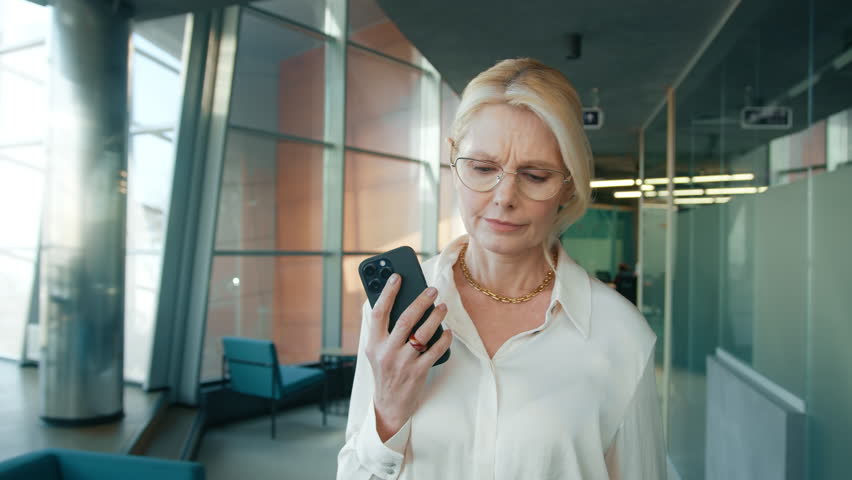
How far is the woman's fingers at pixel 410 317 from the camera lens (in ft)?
3.13

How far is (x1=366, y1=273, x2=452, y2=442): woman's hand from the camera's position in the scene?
3.14 feet

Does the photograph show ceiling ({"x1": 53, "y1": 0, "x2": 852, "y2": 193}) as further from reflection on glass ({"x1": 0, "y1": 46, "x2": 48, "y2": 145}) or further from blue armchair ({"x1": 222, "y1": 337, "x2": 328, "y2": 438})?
blue armchair ({"x1": 222, "y1": 337, "x2": 328, "y2": 438})

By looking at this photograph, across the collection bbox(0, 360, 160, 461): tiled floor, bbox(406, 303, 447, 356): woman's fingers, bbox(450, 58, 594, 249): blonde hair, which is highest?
bbox(450, 58, 594, 249): blonde hair

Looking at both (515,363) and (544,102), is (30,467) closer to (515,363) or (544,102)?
(515,363)

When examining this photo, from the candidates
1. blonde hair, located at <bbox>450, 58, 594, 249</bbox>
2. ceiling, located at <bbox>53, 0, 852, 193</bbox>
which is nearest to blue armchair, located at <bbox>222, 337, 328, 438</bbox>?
ceiling, located at <bbox>53, 0, 852, 193</bbox>

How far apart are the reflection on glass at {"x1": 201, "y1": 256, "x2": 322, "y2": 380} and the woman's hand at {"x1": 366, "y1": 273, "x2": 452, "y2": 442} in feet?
18.5

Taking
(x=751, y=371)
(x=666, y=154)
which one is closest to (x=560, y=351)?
(x=751, y=371)

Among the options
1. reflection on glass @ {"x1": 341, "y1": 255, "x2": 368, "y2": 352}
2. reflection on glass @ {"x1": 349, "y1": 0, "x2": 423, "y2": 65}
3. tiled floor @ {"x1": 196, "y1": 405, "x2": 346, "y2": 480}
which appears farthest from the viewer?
reflection on glass @ {"x1": 341, "y1": 255, "x2": 368, "y2": 352}

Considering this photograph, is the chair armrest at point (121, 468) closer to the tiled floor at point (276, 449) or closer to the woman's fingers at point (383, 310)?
the woman's fingers at point (383, 310)

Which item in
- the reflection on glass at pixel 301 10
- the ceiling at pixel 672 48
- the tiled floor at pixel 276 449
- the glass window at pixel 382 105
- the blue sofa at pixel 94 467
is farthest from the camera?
the glass window at pixel 382 105

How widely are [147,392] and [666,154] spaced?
5.69m

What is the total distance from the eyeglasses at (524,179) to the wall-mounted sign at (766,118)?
1.75 m

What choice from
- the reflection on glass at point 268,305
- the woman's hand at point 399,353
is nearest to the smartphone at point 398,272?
the woman's hand at point 399,353

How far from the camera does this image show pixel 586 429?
1.02 metres
